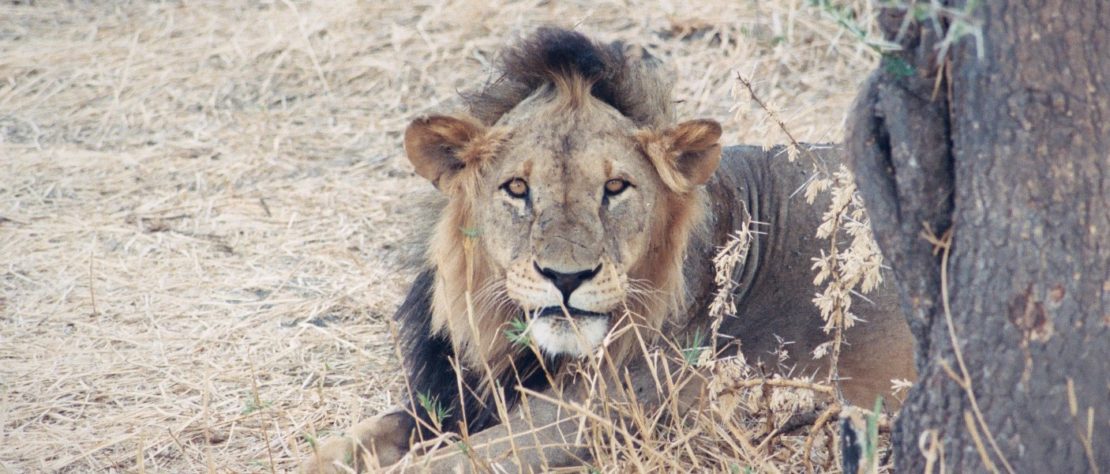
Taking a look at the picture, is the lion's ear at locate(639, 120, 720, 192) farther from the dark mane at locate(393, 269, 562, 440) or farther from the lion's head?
the dark mane at locate(393, 269, 562, 440)

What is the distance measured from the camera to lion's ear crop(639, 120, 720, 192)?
4297mm

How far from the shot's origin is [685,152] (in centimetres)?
442

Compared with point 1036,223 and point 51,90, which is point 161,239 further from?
point 1036,223

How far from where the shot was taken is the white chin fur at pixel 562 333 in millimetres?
4004

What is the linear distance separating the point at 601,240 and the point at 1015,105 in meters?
1.64

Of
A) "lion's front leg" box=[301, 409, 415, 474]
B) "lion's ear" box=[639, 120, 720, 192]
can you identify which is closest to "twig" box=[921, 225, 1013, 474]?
"lion's ear" box=[639, 120, 720, 192]

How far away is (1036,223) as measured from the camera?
2785mm

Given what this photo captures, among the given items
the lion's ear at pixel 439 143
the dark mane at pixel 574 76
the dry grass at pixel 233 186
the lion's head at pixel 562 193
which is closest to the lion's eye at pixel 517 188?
the lion's head at pixel 562 193

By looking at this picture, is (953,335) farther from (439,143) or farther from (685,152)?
(439,143)

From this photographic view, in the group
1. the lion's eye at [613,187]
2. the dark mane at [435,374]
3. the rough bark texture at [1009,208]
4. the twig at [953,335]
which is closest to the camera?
the rough bark texture at [1009,208]

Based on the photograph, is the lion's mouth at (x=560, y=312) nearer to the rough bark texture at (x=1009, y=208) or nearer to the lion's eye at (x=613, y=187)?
the lion's eye at (x=613, y=187)

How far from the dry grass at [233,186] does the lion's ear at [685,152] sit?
0.20 metres

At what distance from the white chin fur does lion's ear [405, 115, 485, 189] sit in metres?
0.74

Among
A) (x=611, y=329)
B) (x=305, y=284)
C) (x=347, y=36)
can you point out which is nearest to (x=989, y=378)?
(x=611, y=329)
